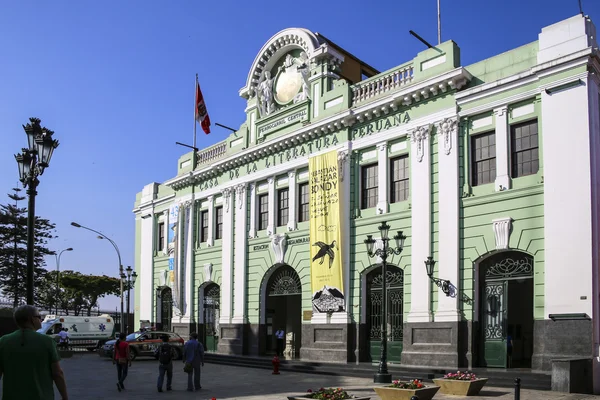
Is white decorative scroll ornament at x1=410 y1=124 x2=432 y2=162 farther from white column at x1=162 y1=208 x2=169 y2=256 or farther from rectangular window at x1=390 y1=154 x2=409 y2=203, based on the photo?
white column at x1=162 y1=208 x2=169 y2=256

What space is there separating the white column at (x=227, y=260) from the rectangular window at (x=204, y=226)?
2328 mm

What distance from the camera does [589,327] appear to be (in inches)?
703

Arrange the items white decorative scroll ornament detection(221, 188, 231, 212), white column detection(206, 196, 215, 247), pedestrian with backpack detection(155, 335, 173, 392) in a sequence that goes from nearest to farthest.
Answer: pedestrian with backpack detection(155, 335, 173, 392) → white decorative scroll ornament detection(221, 188, 231, 212) → white column detection(206, 196, 215, 247)

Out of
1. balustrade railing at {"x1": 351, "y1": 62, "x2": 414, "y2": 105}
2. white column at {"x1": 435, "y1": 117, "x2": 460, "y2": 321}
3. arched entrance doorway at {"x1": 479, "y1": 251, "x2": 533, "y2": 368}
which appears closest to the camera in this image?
arched entrance doorway at {"x1": 479, "y1": 251, "x2": 533, "y2": 368}

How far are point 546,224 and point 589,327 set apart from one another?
10.2 feet

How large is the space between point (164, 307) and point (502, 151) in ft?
78.1

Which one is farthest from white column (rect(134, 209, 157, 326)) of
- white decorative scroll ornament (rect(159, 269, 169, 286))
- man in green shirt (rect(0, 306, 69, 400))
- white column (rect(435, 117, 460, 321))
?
man in green shirt (rect(0, 306, 69, 400))

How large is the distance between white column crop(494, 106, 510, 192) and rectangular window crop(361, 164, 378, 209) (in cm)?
547

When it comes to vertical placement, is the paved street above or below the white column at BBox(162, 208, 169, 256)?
below

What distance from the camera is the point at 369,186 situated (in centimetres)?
2550

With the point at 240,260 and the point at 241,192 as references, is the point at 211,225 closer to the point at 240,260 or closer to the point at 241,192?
the point at 241,192

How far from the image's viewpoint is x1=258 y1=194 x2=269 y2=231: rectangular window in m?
30.6

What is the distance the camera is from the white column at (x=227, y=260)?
31781mm

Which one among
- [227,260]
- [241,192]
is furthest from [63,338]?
[241,192]
